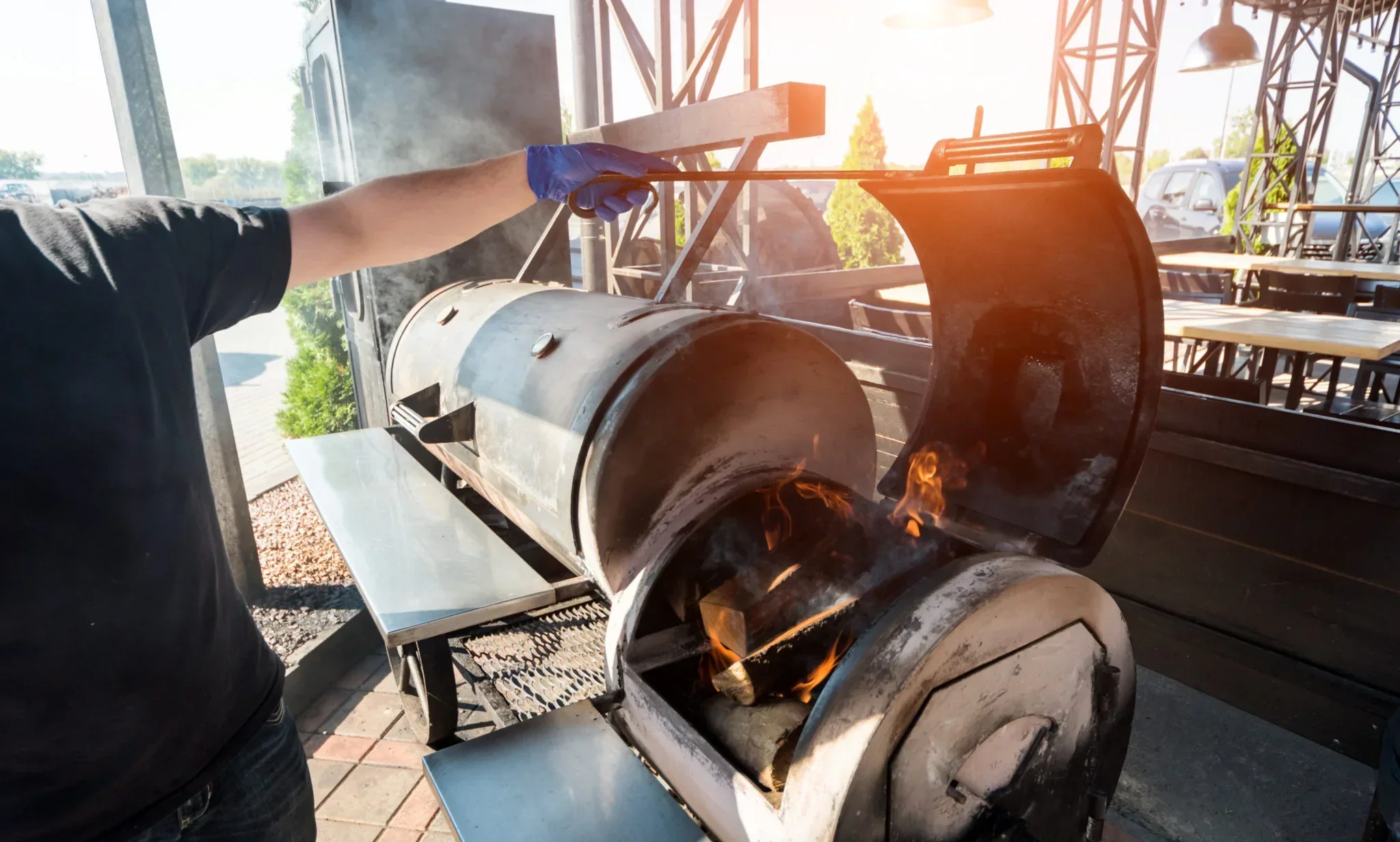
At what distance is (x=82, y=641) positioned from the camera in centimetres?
135

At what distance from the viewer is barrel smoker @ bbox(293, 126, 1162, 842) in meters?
1.40

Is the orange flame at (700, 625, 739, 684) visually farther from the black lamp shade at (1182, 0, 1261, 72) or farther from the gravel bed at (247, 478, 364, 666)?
the black lamp shade at (1182, 0, 1261, 72)

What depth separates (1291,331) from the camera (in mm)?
4340

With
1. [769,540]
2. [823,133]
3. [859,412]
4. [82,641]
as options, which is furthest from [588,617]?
[823,133]

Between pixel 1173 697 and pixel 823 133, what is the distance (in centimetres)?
237

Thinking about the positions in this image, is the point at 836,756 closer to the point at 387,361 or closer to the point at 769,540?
the point at 769,540

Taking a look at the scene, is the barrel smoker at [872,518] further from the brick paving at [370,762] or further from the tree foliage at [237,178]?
the tree foliage at [237,178]

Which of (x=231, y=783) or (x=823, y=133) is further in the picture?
(x=823, y=133)

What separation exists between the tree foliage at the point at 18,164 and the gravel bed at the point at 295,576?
1.84 m

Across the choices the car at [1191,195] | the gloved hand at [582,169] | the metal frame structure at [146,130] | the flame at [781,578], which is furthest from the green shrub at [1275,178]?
the metal frame structure at [146,130]

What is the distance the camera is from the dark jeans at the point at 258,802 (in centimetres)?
154

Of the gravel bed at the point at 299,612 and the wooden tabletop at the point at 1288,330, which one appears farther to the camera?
the wooden tabletop at the point at 1288,330

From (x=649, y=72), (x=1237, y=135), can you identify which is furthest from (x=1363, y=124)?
(x=1237, y=135)

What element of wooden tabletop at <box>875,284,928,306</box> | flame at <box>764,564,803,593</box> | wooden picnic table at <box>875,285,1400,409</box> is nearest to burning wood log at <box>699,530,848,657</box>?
flame at <box>764,564,803,593</box>
